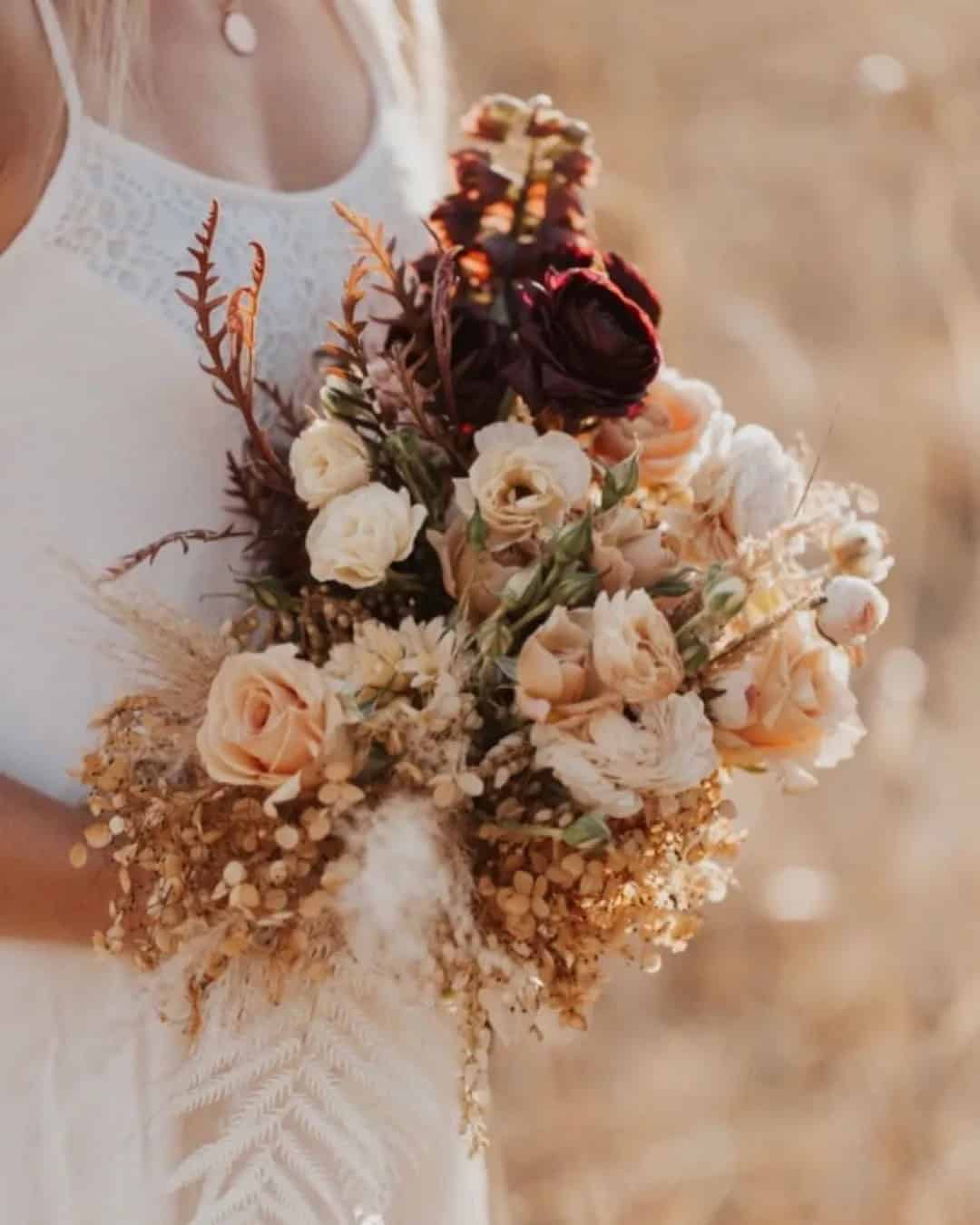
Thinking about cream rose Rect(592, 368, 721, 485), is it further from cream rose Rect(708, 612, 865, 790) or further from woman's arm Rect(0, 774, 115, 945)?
woman's arm Rect(0, 774, 115, 945)

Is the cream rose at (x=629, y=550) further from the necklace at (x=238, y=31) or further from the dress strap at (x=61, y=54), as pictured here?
the necklace at (x=238, y=31)

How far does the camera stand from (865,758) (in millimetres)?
2635

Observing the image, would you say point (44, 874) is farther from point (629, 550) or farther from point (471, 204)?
point (471, 204)

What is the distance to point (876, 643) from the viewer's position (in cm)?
273

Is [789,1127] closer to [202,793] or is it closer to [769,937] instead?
[769,937]

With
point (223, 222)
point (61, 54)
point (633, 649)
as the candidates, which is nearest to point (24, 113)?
point (61, 54)

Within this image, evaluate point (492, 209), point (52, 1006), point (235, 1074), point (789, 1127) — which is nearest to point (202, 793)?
point (235, 1074)

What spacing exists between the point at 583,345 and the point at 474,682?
7.9 inches

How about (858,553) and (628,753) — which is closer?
(628,753)

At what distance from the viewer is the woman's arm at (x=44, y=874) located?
0.97m


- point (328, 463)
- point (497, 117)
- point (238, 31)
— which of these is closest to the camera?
point (328, 463)

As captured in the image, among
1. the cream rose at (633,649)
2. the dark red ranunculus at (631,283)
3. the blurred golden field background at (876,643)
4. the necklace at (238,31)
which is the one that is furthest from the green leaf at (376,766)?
the blurred golden field background at (876,643)

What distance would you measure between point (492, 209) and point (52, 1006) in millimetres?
595

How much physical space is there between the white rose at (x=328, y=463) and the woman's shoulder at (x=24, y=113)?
0.25 meters
